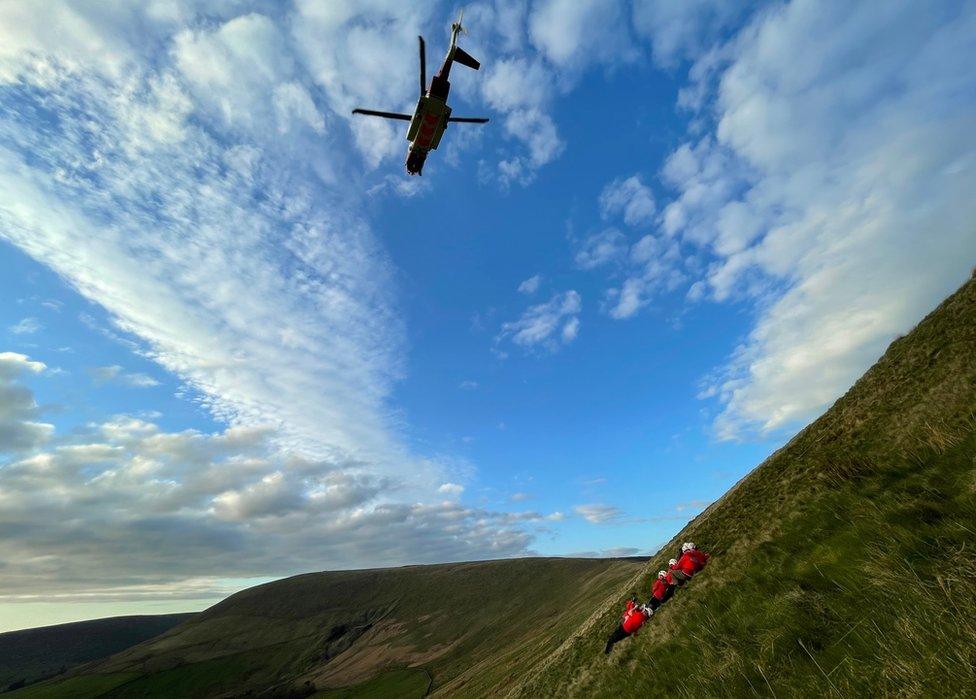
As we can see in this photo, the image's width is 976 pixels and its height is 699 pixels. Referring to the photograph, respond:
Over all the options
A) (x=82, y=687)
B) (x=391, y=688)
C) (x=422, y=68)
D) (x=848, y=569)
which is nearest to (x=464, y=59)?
(x=422, y=68)

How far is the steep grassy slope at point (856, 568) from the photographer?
18.3 ft

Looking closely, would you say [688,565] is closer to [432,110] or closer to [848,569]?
[848,569]

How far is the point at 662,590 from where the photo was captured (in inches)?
762

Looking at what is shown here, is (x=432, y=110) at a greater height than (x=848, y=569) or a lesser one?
greater

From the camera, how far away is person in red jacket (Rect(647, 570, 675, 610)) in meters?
19.3

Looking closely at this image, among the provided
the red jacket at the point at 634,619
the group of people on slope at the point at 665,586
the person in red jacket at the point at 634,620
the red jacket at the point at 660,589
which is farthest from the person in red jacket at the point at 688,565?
the red jacket at the point at 634,619

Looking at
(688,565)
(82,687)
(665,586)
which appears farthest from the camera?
(82,687)

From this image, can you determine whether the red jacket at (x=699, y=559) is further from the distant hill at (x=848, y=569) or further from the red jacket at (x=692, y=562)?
the distant hill at (x=848, y=569)

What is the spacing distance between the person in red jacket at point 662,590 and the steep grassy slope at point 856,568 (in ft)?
3.35

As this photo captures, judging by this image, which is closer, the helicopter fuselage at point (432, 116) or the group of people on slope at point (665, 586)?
the group of people on slope at point (665, 586)

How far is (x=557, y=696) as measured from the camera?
2391cm

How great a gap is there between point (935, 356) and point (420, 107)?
27.4m

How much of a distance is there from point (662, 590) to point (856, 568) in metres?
12.3

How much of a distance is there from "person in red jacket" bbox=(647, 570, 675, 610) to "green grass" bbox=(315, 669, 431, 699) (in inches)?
4995
